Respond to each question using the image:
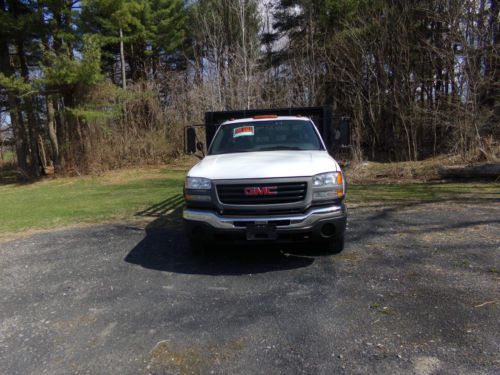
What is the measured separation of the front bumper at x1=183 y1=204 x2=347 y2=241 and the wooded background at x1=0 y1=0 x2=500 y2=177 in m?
9.95

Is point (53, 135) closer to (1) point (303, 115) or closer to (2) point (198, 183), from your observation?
(1) point (303, 115)

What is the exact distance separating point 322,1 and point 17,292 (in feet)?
85.1

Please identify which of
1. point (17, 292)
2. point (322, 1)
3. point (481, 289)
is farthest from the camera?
point (322, 1)

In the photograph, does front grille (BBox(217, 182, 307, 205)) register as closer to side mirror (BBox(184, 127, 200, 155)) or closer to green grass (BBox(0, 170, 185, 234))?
side mirror (BBox(184, 127, 200, 155))

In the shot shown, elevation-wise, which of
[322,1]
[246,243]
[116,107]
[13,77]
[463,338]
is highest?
[322,1]

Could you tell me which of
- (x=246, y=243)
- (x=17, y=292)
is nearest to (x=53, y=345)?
(x=17, y=292)

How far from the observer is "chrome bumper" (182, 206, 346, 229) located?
4355 millimetres

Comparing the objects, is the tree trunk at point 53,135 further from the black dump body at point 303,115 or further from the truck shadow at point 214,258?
the truck shadow at point 214,258

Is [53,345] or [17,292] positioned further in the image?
[17,292]

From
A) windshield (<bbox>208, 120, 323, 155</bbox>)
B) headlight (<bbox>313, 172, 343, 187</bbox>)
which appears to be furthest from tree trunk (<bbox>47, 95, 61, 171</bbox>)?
headlight (<bbox>313, 172, 343, 187</bbox>)

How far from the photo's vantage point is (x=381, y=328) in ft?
10.4

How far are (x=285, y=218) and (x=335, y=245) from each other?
1.05m

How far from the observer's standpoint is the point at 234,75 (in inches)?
853

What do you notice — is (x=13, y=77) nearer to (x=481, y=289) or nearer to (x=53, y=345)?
(x=53, y=345)
